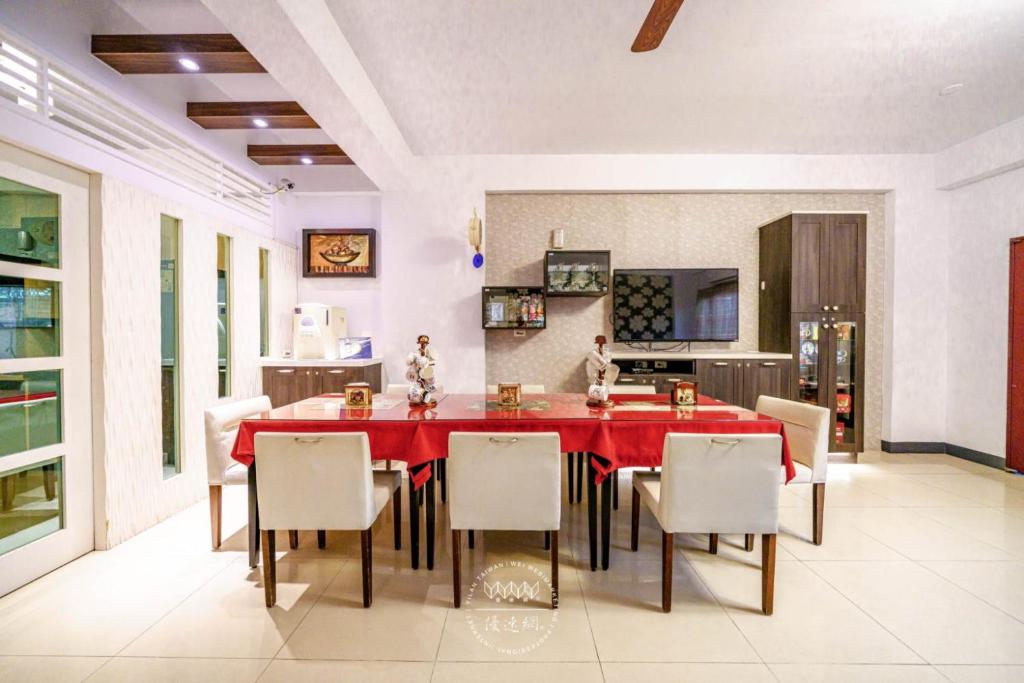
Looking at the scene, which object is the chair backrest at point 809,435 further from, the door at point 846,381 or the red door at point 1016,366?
the red door at point 1016,366

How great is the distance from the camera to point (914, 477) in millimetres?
4035

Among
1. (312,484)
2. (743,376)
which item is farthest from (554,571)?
(743,376)

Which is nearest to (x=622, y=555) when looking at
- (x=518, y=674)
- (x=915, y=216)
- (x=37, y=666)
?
(x=518, y=674)

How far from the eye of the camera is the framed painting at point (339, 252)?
5117 millimetres

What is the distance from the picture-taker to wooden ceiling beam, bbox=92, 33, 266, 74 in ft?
8.46

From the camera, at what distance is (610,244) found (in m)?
4.94

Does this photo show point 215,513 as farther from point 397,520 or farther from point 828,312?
point 828,312

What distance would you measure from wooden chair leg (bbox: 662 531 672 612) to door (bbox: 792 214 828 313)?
129 inches

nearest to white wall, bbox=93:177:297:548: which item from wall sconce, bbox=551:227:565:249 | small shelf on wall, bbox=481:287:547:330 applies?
small shelf on wall, bbox=481:287:547:330

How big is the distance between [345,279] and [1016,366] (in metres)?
6.45

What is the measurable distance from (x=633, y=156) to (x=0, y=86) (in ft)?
14.6

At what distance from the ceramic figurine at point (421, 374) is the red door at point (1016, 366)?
506 centimetres

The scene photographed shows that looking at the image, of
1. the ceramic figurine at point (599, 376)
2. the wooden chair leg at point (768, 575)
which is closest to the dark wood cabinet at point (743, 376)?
the ceramic figurine at point (599, 376)

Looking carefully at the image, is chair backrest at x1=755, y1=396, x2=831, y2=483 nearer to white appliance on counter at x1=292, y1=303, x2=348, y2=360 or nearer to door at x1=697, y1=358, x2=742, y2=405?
door at x1=697, y1=358, x2=742, y2=405
